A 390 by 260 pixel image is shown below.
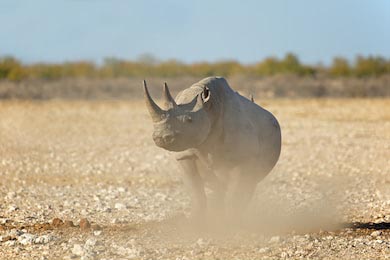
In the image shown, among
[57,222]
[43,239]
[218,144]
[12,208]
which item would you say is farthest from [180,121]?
[12,208]

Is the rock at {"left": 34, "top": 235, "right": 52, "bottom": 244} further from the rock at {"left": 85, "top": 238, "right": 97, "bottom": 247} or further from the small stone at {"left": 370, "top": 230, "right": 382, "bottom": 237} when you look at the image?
the small stone at {"left": 370, "top": 230, "right": 382, "bottom": 237}

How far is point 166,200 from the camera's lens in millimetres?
13961

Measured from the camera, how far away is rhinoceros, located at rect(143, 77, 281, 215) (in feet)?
33.2

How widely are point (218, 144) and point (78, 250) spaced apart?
6.93ft

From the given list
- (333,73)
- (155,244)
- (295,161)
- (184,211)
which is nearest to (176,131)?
(155,244)

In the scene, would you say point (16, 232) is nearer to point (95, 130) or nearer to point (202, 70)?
point (95, 130)

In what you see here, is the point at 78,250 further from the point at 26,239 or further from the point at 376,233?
the point at 376,233

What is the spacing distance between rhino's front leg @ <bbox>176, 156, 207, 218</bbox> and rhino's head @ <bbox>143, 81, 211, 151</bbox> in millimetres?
678

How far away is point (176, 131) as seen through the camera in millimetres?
9758

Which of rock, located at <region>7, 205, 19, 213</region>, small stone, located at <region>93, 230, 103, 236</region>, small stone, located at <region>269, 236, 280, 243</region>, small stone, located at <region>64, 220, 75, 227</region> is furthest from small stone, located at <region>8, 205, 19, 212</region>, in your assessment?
small stone, located at <region>269, 236, 280, 243</region>

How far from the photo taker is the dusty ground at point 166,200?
9.80 m

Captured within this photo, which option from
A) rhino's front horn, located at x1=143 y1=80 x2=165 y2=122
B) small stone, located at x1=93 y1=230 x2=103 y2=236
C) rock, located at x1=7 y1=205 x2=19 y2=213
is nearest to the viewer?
rhino's front horn, located at x1=143 y1=80 x2=165 y2=122

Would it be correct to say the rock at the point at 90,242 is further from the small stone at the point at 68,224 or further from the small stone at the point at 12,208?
the small stone at the point at 12,208

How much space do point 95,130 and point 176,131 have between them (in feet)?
61.5
